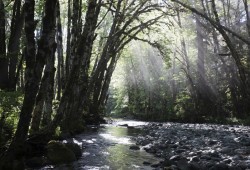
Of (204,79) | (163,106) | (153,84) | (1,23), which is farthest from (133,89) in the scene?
(1,23)

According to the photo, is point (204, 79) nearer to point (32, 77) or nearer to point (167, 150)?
point (167, 150)

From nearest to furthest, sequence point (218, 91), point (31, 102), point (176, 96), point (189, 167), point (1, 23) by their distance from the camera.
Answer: point (31, 102), point (189, 167), point (1, 23), point (218, 91), point (176, 96)

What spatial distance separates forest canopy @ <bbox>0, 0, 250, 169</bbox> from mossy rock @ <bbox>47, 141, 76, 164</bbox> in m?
0.54

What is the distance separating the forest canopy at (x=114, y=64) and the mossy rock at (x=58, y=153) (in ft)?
1.77

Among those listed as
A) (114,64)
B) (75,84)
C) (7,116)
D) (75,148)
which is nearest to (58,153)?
(75,148)

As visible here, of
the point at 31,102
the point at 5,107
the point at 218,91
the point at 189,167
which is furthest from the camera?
the point at 218,91

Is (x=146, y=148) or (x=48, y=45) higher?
(x=48, y=45)

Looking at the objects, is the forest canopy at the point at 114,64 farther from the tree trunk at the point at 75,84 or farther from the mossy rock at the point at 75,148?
the mossy rock at the point at 75,148

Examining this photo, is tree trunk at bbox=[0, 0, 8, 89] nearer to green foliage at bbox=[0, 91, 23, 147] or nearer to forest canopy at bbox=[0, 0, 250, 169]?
forest canopy at bbox=[0, 0, 250, 169]

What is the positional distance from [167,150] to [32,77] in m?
6.62

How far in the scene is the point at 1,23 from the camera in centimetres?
1559

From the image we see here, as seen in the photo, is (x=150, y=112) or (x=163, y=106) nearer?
(x=163, y=106)

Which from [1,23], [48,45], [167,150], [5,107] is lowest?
[167,150]

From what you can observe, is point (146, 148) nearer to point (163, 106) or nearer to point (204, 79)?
point (204, 79)
